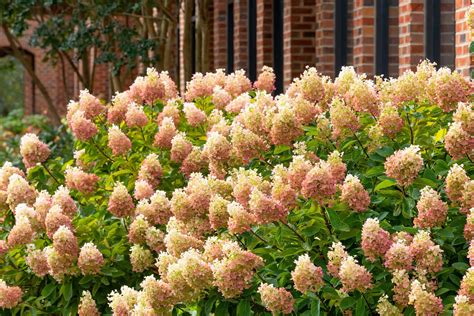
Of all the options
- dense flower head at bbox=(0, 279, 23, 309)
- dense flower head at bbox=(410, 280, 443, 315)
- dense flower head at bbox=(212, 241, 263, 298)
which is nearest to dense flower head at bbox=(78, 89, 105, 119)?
dense flower head at bbox=(0, 279, 23, 309)

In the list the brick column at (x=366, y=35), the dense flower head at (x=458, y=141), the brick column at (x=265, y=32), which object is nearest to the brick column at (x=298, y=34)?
the brick column at (x=265, y=32)

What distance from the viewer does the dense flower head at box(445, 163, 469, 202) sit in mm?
4418

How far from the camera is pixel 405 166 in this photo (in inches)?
176

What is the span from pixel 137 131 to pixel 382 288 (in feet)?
8.74

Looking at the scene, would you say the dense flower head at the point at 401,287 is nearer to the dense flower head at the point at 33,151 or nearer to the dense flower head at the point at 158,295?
the dense flower head at the point at 158,295

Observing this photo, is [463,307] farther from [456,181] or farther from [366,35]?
[366,35]

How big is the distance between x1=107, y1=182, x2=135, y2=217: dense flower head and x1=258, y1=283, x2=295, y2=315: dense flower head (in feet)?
5.31

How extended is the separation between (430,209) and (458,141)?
1.21 ft

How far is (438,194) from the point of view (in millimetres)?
4520

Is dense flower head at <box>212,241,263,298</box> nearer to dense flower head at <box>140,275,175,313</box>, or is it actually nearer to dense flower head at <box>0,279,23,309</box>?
dense flower head at <box>140,275,175,313</box>

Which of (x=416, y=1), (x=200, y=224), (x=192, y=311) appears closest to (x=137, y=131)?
(x=200, y=224)

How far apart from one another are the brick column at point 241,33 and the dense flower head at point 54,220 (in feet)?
39.2

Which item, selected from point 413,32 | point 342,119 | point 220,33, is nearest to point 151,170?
point 342,119

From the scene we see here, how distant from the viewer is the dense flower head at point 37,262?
19.0 ft
